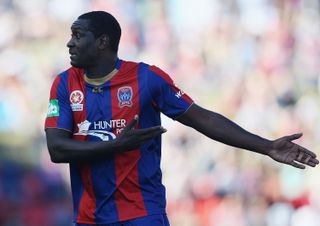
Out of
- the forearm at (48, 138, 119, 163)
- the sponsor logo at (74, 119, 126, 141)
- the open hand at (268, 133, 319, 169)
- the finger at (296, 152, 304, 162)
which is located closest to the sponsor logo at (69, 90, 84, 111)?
the sponsor logo at (74, 119, 126, 141)

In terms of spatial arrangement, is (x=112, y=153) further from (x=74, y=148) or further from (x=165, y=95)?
(x=165, y=95)

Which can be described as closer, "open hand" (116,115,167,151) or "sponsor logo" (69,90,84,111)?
"open hand" (116,115,167,151)

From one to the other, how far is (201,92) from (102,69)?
3.41 meters

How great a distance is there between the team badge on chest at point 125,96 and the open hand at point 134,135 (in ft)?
0.96

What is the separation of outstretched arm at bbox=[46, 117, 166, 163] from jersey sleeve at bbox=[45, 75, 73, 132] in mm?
36

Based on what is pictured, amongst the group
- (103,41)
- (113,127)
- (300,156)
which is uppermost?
(103,41)

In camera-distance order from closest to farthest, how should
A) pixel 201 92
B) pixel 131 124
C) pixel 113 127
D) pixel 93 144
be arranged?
pixel 131 124, pixel 93 144, pixel 113 127, pixel 201 92

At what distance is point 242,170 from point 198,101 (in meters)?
0.76

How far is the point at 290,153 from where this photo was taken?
5.60m

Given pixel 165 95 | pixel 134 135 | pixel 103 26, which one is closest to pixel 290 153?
pixel 165 95

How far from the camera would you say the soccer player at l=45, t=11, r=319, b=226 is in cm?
552

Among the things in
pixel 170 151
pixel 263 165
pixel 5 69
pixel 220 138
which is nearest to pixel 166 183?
pixel 170 151

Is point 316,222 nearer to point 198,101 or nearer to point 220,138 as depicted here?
point 198,101

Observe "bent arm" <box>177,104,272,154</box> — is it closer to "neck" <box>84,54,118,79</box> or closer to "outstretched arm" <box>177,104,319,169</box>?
"outstretched arm" <box>177,104,319,169</box>
